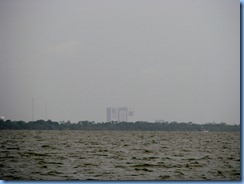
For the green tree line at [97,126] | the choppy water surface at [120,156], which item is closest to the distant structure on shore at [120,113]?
the green tree line at [97,126]

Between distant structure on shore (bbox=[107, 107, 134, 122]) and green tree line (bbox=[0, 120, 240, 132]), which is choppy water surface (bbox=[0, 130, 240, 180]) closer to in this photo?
green tree line (bbox=[0, 120, 240, 132])

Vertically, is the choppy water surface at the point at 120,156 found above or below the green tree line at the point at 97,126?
below

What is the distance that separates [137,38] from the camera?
20.3ft

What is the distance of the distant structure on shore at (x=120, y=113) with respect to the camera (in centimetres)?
604

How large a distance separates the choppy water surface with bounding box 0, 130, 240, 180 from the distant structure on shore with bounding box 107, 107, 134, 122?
9.1 inches

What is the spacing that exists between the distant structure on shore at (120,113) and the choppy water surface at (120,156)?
0.23 meters

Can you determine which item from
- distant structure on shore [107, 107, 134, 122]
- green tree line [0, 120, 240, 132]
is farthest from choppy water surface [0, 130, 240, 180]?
distant structure on shore [107, 107, 134, 122]

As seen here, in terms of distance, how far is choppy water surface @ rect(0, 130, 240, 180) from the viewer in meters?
5.79

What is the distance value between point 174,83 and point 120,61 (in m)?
0.78

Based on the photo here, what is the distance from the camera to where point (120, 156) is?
20.1 feet

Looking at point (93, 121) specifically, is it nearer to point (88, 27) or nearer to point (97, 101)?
point (97, 101)

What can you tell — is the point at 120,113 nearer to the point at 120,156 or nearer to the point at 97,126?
the point at 97,126

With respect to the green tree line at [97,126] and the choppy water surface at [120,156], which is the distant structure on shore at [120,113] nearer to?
the green tree line at [97,126]

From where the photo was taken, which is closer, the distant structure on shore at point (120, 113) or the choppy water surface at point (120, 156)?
the choppy water surface at point (120, 156)
